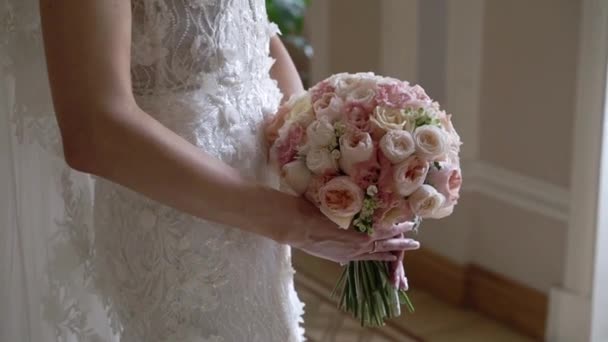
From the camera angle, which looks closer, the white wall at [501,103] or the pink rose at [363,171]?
the pink rose at [363,171]

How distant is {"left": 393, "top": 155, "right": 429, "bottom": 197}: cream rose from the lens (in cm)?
121

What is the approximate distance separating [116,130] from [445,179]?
0.44 metres

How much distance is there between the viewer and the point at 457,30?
2730mm

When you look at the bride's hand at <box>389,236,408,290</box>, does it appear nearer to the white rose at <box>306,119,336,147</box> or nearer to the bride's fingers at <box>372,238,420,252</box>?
the bride's fingers at <box>372,238,420,252</box>

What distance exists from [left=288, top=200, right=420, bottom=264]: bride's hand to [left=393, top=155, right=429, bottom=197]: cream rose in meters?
0.08

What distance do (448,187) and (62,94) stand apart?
1.69ft

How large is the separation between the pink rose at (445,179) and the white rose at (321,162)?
0.13 m

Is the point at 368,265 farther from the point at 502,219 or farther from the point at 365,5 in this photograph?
the point at 365,5

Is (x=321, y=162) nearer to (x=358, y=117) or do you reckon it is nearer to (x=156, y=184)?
(x=358, y=117)

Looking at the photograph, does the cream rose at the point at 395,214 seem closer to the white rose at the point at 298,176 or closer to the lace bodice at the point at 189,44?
the white rose at the point at 298,176

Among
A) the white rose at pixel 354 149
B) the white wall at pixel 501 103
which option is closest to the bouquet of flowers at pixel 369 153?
the white rose at pixel 354 149

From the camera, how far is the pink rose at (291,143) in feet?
4.18

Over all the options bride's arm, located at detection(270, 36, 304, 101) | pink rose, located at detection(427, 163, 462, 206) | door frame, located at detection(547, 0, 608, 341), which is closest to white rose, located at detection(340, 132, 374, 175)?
pink rose, located at detection(427, 163, 462, 206)

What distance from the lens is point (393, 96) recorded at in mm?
1257
